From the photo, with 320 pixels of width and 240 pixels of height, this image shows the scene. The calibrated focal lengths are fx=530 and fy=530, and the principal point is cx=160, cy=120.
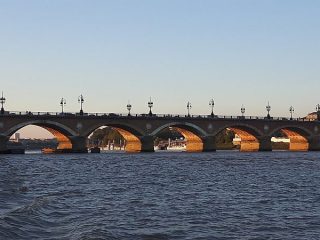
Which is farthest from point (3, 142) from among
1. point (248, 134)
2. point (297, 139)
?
point (297, 139)

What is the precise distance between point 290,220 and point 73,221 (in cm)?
845

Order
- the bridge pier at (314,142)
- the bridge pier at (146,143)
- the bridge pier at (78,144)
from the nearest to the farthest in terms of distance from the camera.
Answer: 1. the bridge pier at (78,144)
2. the bridge pier at (146,143)
3. the bridge pier at (314,142)

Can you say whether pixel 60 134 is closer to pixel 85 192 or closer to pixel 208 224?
pixel 85 192

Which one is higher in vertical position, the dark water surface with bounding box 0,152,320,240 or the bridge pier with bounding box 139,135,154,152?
the bridge pier with bounding box 139,135,154,152

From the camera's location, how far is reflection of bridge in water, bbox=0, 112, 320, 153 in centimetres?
9950

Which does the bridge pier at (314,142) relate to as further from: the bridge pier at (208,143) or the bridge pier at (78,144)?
the bridge pier at (78,144)

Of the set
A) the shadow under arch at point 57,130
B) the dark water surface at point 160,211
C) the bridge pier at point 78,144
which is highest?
the shadow under arch at point 57,130

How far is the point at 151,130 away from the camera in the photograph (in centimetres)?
11456

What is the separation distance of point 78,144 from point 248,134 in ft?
153

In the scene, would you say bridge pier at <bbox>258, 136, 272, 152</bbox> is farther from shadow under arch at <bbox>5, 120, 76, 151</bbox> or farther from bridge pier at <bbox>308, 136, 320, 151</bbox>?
shadow under arch at <bbox>5, 120, 76, 151</bbox>

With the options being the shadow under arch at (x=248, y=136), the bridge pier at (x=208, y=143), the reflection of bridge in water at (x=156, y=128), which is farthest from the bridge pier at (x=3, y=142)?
the shadow under arch at (x=248, y=136)

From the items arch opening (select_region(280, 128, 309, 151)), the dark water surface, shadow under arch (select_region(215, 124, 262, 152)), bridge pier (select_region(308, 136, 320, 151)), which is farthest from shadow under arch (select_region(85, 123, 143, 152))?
the dark water surface

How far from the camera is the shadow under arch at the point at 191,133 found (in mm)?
116125

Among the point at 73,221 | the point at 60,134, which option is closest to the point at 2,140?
the point at 60,134
